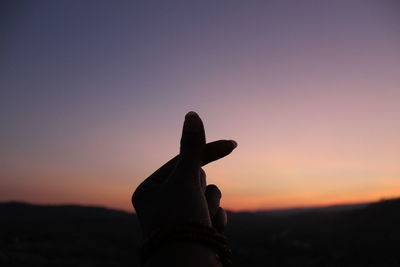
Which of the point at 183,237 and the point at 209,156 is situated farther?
the point at 209,156

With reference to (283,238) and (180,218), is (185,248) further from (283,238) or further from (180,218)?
(283,238)

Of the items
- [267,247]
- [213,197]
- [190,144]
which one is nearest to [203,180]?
[213,197]

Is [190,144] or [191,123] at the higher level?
[191,123]

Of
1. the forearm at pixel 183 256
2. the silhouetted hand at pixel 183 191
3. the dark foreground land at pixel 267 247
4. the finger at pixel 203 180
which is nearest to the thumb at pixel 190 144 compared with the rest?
the silhouetted hand at pixel 183 191

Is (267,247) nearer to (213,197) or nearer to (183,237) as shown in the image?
(213,197)

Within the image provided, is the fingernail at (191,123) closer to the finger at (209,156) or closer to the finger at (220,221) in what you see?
the finger at (209,156)

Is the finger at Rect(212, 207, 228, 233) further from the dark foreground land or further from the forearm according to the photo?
the dark foreground land
